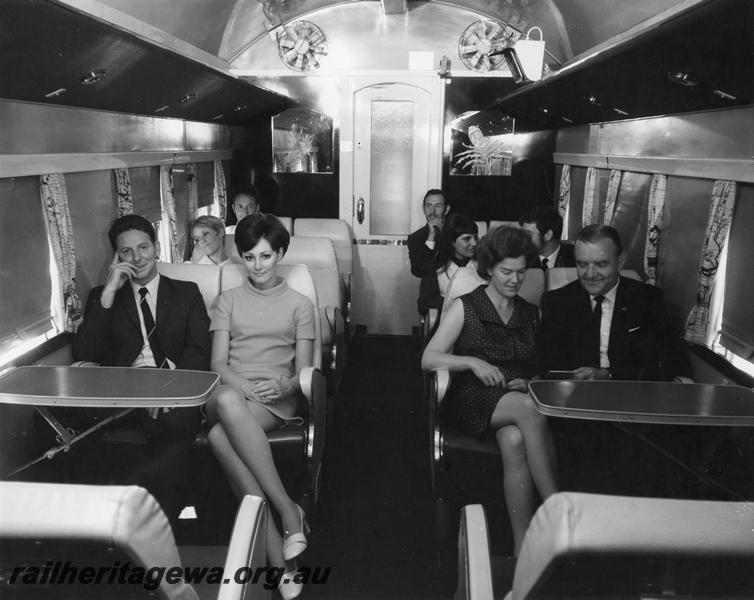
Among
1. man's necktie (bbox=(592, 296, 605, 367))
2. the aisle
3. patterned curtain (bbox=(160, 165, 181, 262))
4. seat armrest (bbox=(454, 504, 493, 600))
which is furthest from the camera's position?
patterned curtain (bbox=(160, 165, 181, 262))

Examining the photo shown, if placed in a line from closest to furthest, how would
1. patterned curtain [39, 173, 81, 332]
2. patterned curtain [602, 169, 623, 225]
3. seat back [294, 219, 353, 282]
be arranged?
patterned curtain [39, 173, 81, 332]
patterned curtain [602, 169, 623, 225]
seat back [294, 219, 353, 282]

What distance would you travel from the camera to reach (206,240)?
4.75 m

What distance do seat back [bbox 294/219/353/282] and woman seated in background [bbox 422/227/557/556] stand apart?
2.99 m

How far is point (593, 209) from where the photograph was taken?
5.84 meters

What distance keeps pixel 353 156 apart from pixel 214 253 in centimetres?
273

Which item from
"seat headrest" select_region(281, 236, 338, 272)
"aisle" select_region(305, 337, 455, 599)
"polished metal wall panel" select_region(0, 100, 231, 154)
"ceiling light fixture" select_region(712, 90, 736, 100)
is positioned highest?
"ceiling light fixture" select_region(712, 90, 736, 100)

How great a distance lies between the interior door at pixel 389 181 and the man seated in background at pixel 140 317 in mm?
3844

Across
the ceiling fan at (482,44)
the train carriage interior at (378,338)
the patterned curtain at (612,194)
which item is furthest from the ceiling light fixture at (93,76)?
the ceiling fan at (482,44)

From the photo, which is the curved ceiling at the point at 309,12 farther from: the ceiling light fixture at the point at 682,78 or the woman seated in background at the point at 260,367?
the woman seated in background at the point at 260,367

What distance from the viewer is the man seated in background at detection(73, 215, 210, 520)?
334 centimetres

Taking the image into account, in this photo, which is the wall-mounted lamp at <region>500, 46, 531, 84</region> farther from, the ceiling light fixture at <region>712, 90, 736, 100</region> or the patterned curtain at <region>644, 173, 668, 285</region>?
the ceiling light fixture at <region>712, 90, 736, 100</region>

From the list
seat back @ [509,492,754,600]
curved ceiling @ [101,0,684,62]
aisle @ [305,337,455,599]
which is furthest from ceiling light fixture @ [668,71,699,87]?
seat back @ [509,492,754,600]

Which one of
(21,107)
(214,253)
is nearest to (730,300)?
(214,253)

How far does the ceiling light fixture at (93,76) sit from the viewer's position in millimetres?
3436
